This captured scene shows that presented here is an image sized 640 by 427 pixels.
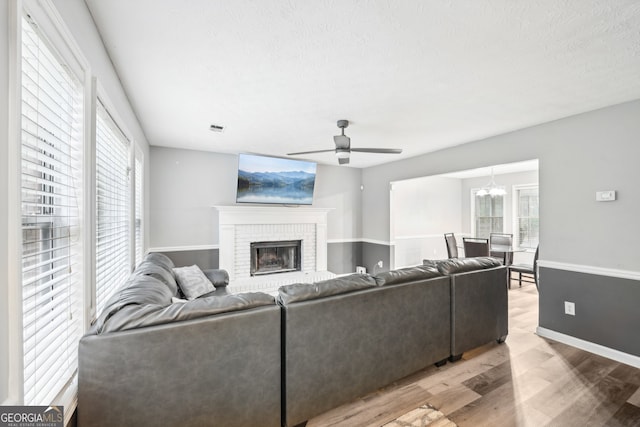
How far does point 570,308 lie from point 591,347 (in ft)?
1.24

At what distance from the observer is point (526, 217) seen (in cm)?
644

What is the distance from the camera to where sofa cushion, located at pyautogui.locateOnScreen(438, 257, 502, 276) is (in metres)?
2.54

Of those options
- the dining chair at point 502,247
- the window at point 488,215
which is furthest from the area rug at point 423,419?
the window at point 488,215

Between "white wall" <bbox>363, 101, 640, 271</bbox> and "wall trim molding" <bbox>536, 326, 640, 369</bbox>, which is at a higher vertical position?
"white wall" <bbox>363, 101, 640, 271</bbox>

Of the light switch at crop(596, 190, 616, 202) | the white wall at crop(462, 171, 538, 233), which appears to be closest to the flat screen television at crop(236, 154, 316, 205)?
the light switch at crop(596, 190, 616, 202)

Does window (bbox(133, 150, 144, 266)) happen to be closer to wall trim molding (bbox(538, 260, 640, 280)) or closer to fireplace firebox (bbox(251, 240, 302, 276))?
fireplace firebox (bbox(251, 240, 302, 276))

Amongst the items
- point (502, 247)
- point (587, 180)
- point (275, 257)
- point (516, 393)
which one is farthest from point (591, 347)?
point (275, 257)

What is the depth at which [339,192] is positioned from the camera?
6.18 m

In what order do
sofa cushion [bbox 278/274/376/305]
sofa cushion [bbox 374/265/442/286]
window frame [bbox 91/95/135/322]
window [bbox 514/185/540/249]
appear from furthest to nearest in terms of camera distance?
window [bbox 514/185/540/249]
sofa cushion [bbox 374/265/442/286]
sofa cushion [bbox 278/274/376/305]
window frame [bbox 91/95/135/322]

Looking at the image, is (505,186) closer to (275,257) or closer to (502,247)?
(502,247)

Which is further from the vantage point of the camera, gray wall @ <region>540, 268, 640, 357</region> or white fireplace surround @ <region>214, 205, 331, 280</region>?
white fireplace surround @ <region>214, 205, 331, 280</region>

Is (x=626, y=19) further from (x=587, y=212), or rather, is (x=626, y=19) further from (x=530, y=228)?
(x=530, y=228)

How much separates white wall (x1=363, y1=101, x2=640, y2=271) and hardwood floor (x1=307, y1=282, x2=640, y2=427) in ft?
3.45

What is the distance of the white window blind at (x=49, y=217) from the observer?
100 centimetres
